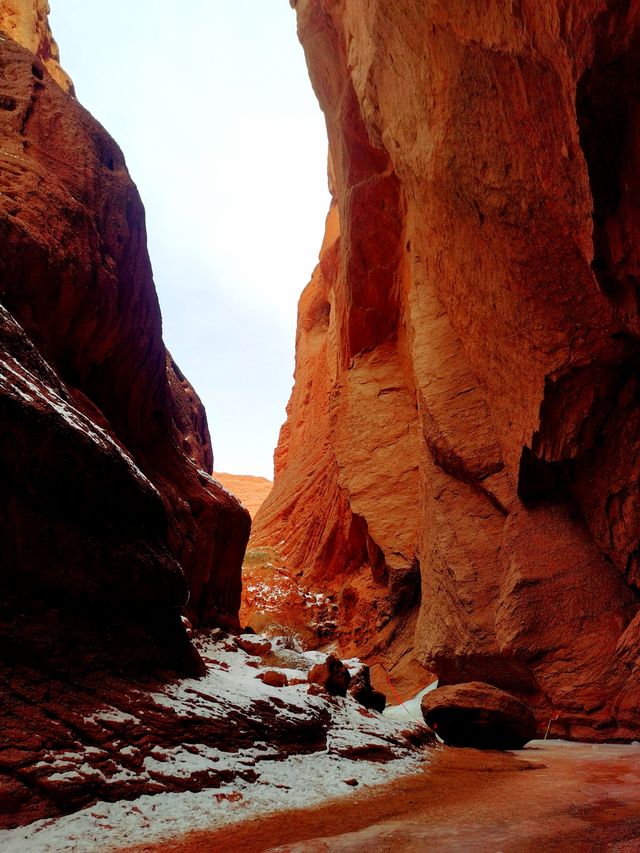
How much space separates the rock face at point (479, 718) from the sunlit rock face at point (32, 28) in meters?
28.0

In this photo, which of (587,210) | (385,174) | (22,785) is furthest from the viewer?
(385,174)

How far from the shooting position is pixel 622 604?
920 centimetres

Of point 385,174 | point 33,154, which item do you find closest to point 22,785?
point 33,154

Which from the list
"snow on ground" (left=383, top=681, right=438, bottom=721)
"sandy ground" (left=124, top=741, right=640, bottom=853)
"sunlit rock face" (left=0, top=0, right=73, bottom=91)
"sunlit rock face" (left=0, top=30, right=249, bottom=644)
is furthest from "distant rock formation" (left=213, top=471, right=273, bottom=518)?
A: "sandy ground" (left=124, top=741, right=640, bottom=853)

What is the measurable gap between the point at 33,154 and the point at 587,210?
375 inches

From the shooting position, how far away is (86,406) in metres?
9.23

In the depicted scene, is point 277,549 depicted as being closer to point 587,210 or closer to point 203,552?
point 203,552

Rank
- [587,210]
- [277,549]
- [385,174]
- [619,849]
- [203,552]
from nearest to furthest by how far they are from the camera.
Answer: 1. [619,849]
2. [587,210]
3. [203,552]
4. [385,174]
5. [277,549]

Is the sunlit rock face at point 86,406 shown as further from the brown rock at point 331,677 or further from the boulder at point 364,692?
the boulder at point 364,692

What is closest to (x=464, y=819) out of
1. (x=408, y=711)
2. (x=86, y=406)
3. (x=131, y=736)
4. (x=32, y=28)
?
(x=131, y=736)

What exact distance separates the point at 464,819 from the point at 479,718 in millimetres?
4655

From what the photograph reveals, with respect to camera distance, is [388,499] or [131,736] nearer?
[131,736]

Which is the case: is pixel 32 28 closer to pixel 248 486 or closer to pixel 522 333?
pixel 522 333

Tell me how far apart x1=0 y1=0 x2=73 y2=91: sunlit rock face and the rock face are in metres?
28.0
